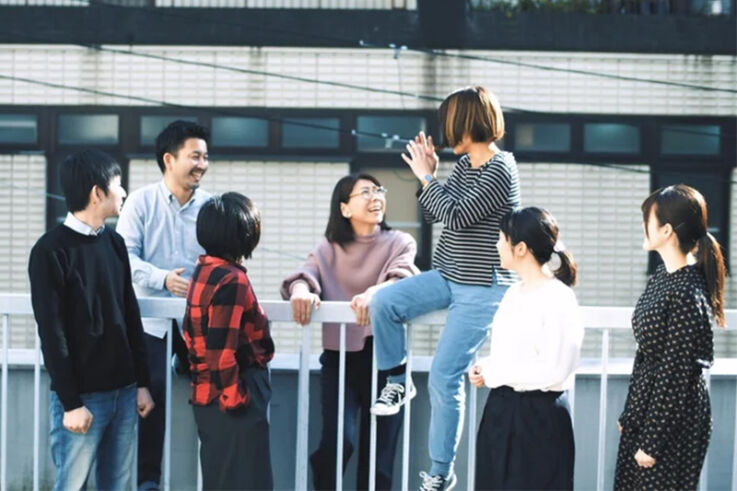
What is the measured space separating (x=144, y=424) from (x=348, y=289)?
0.96 metres

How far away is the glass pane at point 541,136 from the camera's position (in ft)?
33.1

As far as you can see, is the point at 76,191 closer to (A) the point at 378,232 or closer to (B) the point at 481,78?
(A) the point at 378,232

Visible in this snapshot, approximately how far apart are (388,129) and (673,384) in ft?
22.5

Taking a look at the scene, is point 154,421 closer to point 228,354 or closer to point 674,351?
point 228,354

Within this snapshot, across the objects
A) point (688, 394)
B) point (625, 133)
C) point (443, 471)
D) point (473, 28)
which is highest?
point (473, 28)

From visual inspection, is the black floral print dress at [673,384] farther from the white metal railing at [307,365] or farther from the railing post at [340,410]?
the railing post at [340,410]

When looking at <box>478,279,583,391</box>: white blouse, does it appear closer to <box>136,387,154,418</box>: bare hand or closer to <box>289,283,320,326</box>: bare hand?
<box>289,283,320,326</box>: bare hand

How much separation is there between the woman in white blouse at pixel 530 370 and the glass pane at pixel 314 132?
21.1 ft

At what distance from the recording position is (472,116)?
3949 millimetres

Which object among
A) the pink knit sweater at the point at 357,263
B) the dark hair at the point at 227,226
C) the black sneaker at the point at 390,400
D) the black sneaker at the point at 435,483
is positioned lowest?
the black sneaker at the point at 435,483

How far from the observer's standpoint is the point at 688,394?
3.42m

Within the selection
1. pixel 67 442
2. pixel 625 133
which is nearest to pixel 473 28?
pixel 625 133

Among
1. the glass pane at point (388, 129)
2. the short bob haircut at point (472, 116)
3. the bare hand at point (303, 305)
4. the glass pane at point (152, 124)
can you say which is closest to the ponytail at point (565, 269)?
the short bob haircut at point (472, 116)

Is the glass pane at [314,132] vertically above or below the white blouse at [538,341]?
above
